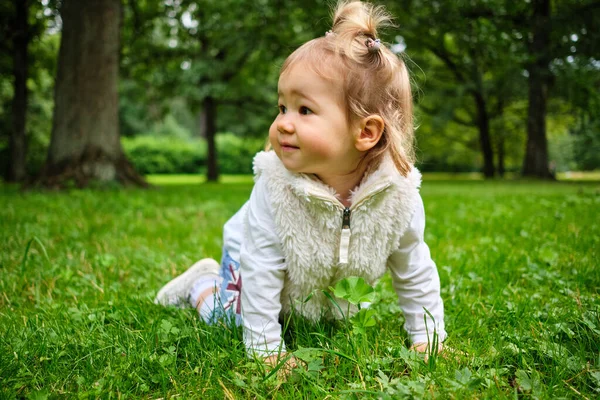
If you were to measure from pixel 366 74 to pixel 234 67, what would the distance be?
1817 cm

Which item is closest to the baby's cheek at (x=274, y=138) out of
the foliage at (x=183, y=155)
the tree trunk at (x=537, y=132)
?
the tree trunk at (x=537, y=132)

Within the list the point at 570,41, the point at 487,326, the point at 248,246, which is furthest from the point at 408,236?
the point at 570,41

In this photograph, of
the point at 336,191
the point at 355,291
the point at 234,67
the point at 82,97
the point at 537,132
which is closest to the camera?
the point at 355,291

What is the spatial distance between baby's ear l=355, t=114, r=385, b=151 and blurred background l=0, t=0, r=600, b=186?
1.19 feet

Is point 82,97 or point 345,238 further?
point 82,97

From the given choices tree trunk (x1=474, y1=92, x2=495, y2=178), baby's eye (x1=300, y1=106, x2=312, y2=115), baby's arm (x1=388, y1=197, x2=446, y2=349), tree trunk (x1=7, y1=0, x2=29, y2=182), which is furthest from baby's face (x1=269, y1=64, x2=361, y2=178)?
tree trunk (x1=474, y1=92, x2=495, y2=178)

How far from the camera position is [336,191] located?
6.56 ft

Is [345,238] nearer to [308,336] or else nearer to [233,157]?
[308,336]

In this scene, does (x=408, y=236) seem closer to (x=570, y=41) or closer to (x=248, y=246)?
(x=248, y=246)

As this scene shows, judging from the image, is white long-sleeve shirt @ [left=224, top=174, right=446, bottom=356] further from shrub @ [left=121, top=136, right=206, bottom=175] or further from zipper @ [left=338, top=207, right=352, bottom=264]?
shrub @ [left=121, top=136, right=206, bottom=175]

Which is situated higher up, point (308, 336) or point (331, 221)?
point (331, 221)

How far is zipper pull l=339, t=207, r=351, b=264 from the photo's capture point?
1.87m

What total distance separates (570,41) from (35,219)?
9.18 m

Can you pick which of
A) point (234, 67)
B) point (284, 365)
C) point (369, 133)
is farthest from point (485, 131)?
point (284, 365)
